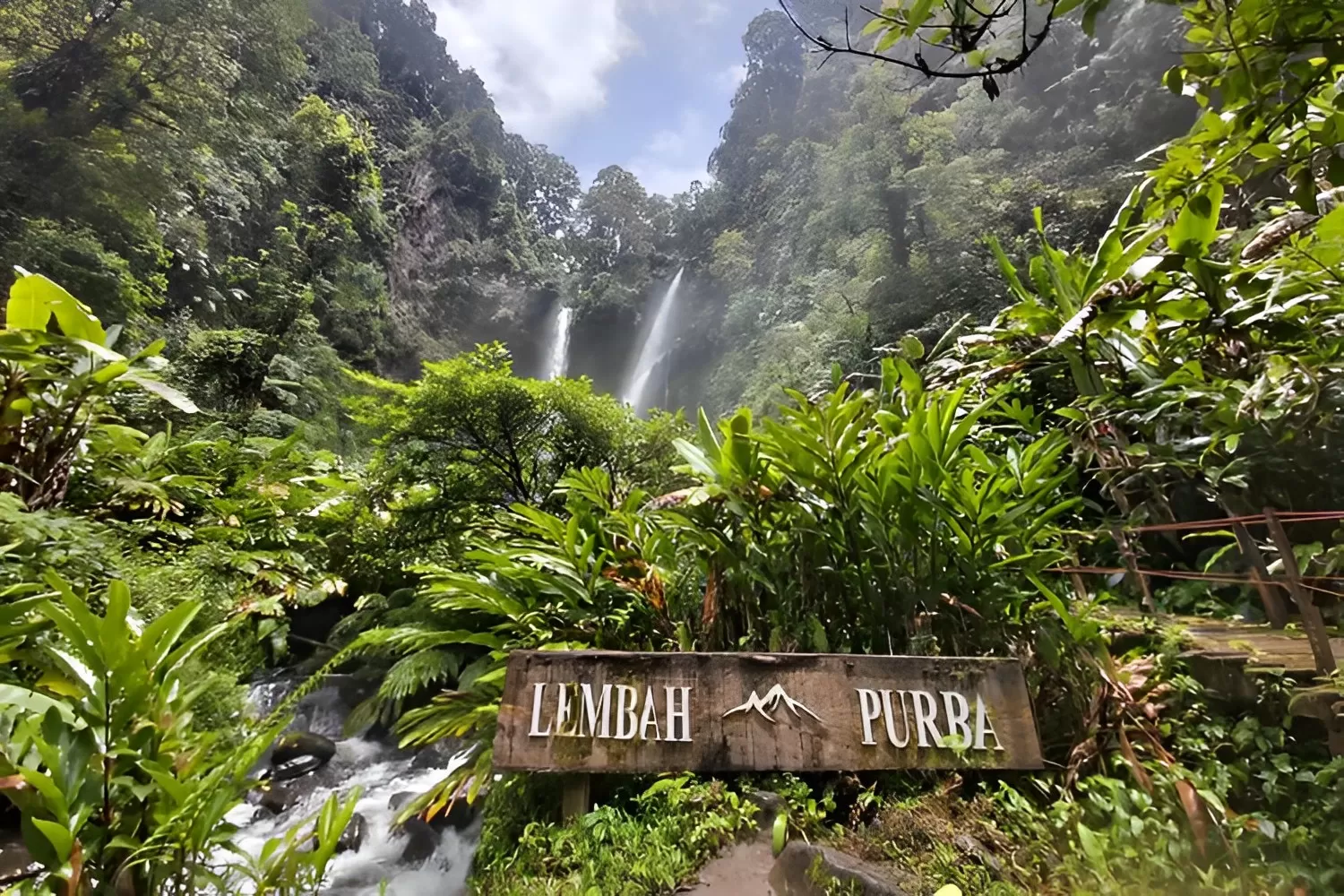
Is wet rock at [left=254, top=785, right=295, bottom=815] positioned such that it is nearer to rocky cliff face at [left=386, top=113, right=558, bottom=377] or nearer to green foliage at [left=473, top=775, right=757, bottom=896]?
green foliage at [left=473, top=775, right=757, bottom=896]

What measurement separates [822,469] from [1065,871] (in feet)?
2.68

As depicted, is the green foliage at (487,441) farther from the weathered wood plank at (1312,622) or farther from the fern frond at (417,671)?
the weathered wood plank at (1312,622)

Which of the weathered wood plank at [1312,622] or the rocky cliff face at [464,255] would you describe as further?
the rocky cliff face at [464,255]

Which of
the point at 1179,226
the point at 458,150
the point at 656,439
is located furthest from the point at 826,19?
the point at 1179,226

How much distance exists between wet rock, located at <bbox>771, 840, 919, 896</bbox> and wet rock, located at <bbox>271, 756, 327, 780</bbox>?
216cm

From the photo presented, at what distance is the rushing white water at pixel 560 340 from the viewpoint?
1616 centimetres

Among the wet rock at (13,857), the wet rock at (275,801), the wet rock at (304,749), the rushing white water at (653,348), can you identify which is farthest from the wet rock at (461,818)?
the rushing white water at (653,348)

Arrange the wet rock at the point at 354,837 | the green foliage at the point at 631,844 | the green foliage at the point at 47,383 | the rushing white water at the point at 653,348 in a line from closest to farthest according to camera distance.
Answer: the green foliage at the point at 631,844
the green foliage at the point at 47,383
the wet rock at the point at 354,837
the rushing white water at the point at 653,348

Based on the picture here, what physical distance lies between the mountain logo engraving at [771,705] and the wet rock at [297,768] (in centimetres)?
211

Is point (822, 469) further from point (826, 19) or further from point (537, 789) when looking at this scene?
point (826, 19)

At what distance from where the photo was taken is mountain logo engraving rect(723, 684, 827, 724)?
1.15 metres

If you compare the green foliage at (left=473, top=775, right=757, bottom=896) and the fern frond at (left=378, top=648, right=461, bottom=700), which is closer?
the green foliage at (left=473, top=775, right=757, bottom=896)

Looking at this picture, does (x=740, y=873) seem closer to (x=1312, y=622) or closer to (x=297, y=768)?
(x=1312, y=622)

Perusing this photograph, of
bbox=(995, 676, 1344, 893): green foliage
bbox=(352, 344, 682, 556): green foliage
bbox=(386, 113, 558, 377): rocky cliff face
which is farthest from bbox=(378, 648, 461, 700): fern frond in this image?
bbox=(386, 113, 558, 377): rocky cliff face
